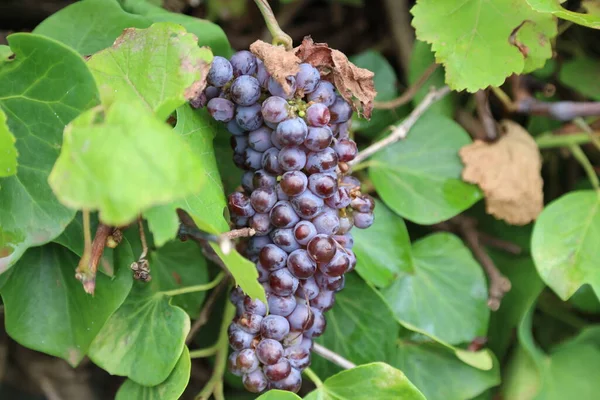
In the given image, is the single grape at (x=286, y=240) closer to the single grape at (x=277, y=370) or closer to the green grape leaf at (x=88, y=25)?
the single grape at (x=277, y=370)

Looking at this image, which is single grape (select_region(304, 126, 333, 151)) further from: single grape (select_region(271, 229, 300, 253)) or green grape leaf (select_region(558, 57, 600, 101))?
green grape leaf (select_region(558, 57, 600, 101))

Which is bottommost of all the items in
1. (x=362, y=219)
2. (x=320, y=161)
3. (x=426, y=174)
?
(x=426, y=174)

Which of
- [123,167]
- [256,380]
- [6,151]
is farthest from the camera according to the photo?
[256,380]

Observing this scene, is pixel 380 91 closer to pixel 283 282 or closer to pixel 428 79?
pixel 428 79

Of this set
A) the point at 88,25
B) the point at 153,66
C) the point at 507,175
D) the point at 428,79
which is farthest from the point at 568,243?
the point at 88,25

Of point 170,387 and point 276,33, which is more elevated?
point 276,33

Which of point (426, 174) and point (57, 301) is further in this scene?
point (426, 174)

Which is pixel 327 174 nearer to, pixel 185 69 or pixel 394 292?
pixel 185 69

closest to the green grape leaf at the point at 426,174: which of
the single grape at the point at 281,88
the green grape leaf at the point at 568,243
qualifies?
the green grape leaf at the point at 568,243
